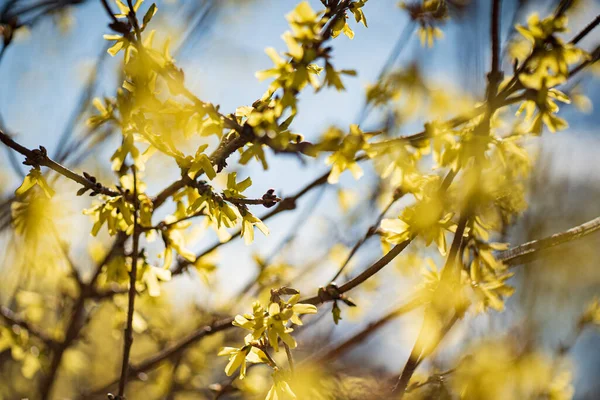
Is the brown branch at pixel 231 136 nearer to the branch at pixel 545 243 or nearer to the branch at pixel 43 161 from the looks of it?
the branch at pixel 43 161

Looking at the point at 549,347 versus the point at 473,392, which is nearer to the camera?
the point at 473,392

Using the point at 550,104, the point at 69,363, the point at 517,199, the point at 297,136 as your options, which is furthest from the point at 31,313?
the point at 550,104

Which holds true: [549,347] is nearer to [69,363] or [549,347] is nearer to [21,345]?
[21,345]

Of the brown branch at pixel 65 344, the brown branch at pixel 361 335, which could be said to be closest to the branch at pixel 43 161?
the brown branch at pixel 65 344

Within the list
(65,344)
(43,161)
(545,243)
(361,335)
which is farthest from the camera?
(65,344)

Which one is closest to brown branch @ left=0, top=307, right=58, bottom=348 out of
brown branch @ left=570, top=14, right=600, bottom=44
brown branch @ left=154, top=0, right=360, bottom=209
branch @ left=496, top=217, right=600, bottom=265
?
brown branch @ left=154, top=0, right=360, bottom=209

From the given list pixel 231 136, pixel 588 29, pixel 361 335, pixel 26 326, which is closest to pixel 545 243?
pixel 588 29

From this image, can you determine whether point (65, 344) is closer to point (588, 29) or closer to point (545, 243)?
point (545, 243)

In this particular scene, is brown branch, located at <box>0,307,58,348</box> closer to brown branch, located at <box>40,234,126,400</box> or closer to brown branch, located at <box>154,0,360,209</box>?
brown branch, located at <box>40,234,126,400</box>

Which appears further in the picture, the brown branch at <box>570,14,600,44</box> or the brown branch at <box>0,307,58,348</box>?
the brown branch at <box>0,307,58,348</box>

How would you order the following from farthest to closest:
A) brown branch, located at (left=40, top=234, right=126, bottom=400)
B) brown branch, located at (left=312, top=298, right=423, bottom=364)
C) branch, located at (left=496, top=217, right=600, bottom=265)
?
brown branch, located at (left=40, top=234, right=126, bottom=400) → brown branch, located at (left=312, top=298, right=423, bottom=364) → branch, located at (left=496, top=217, right=600, bottom=265)

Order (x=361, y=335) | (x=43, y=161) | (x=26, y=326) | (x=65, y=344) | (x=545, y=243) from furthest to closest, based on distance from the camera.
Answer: (x=26, y=326) → (x=65, y=344) → (x=361, y=335) → (x=545, y=243) → (x=43, y=161)
